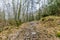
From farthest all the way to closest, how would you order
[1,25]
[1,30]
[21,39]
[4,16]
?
[4,16] < [1,25] < [1,30] < [21,39]

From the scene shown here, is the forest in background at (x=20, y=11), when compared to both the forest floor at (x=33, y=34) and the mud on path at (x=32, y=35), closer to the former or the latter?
the forest floor at (x=33, y=34)

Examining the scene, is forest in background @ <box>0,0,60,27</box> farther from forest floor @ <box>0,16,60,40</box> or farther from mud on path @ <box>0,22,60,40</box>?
mud on path @ <box>0,22,60,40</box>

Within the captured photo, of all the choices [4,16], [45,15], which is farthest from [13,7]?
[45,15]

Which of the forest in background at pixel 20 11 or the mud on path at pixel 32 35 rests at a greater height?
the forest in background at pixel 20 11

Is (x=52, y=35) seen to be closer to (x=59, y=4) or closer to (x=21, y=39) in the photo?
(x=21, y=39)

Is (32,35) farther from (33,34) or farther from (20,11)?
(20,11)

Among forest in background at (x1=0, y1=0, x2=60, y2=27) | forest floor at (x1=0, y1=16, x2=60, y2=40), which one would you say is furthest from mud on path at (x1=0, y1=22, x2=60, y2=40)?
forest in background at (x1=0, y1=0, x2=60, y2=27)

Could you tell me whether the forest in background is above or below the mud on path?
above

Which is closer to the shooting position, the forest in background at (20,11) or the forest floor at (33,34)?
the forest floor at (33,34)

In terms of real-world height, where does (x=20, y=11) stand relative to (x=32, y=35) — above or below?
above

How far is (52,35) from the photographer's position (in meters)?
5.65

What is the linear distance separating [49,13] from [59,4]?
0.63 metres

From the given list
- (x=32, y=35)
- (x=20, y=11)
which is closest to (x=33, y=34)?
(x=32, y=35)

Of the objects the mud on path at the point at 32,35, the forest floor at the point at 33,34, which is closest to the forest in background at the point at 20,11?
the forest floor at the point at 33,34
